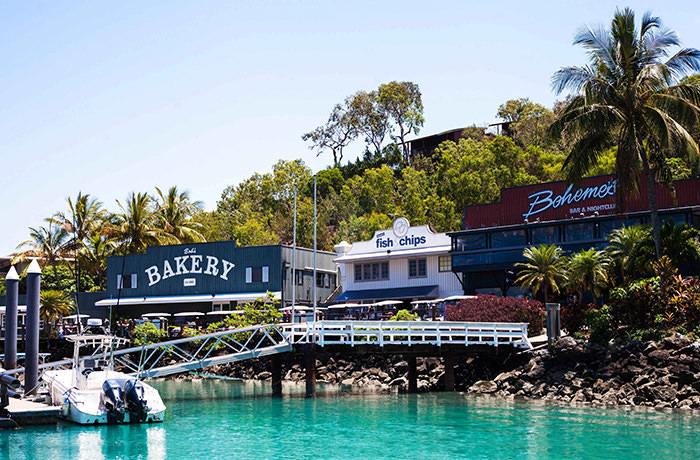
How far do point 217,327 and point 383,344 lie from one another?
15696 mm

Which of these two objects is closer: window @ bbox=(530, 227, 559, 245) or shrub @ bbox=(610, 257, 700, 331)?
shrub @ bbox=(610, 257, 700, 331)

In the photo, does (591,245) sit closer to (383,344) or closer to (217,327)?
(383,344)

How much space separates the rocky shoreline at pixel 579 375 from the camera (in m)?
30.3

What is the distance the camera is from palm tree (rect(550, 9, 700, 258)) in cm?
3566

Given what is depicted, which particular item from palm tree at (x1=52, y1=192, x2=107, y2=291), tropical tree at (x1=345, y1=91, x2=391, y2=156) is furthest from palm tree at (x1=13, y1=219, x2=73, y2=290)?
tropical tree at (x1=345, y1=91, x2=391, y2=156)

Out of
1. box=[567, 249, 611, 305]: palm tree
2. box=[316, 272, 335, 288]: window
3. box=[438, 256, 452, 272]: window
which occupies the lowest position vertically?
box=[567, 249, 611, 305]: palm tree

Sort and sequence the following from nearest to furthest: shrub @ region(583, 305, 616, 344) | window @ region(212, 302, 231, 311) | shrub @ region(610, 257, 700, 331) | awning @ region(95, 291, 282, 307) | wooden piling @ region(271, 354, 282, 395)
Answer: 1. shrub @ region(610, 257, 700, 331)
2. shrub @ region(583, 305, 616, 344)
3. wooden piling @ region(271, 354, 282, 395)
4. awning @ region(95, 291, 282, 307)
5. window @ region(212, 302, 231, 311)

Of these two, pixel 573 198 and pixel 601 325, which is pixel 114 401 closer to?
pixel 601 325

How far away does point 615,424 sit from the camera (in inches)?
1014

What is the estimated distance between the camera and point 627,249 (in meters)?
38.1

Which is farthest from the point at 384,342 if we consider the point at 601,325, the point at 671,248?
the point at 671,248

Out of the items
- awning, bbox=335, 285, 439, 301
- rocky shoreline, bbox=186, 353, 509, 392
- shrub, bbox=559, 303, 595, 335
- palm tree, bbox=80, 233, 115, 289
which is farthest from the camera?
palm tree, bbox=80, 233, 115, 289

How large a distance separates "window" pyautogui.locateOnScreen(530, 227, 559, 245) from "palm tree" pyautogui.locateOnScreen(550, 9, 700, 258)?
30.0 ft

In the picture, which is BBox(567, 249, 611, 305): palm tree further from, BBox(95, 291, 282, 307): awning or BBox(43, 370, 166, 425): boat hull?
BBox(95, 291, 282, 307): awning
